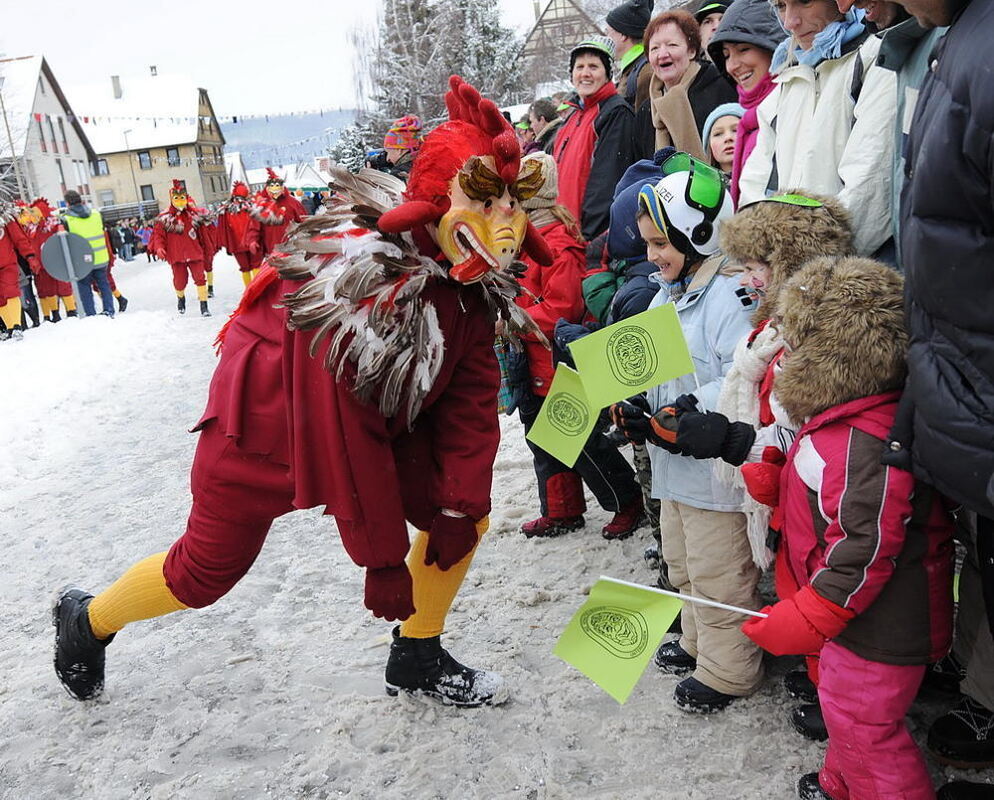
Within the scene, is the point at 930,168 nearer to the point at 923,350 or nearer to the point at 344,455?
the point at 923,350

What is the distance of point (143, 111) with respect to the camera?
66.9 metres

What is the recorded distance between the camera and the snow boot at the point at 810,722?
2525mm

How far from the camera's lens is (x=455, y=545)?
8.60 ft

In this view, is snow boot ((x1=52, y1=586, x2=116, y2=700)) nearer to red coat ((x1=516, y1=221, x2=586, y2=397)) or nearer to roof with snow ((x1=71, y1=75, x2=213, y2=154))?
red coat ((x1=516, y1=221, x2=586, y2=397))

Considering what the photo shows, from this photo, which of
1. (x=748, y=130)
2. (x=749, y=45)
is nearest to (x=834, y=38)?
(x=748, y=130)

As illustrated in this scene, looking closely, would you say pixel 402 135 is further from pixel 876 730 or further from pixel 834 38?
pixel 876 730

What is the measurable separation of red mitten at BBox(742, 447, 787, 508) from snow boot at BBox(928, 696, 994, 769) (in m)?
0.80

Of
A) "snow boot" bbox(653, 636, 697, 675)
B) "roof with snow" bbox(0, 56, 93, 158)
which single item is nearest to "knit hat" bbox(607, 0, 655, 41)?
"snow boot" bbox(653, 636, 697, 675)

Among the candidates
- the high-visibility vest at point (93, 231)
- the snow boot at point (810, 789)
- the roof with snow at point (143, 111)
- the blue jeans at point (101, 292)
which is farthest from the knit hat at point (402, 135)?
the roof with snow at point (143, 111)

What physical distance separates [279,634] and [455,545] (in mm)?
1244

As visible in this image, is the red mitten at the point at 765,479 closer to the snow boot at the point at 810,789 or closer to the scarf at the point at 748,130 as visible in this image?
the snow boot at the point at 810,789

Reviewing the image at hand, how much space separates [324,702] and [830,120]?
105 inches

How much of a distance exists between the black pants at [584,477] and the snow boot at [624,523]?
0.03 meters

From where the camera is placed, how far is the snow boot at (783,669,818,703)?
8.85ft
